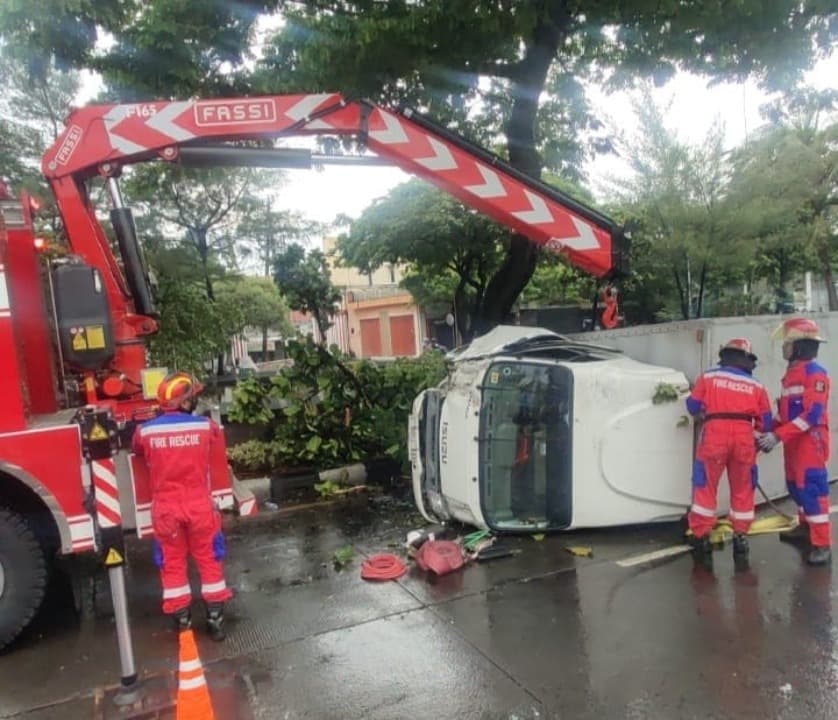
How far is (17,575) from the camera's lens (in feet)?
12.6

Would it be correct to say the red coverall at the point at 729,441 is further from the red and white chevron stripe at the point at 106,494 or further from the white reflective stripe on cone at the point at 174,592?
the red and white chevron stripe at the point at 106,494

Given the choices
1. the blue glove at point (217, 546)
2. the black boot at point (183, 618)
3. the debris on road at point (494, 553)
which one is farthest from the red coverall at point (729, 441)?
the black boot at point (183, 618)

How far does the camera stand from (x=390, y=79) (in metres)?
5.85

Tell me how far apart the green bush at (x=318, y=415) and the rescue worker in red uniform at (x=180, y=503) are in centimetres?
364

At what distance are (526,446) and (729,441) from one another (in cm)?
147

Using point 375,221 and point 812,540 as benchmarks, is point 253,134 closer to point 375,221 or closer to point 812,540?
point 812,540

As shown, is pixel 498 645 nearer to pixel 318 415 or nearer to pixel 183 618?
pixel 183 618

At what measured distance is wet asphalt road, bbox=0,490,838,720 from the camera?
308 centimetres

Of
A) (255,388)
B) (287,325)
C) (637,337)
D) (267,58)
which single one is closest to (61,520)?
(255,388)

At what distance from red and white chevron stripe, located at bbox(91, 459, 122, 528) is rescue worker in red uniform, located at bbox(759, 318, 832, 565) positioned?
423 centimetres

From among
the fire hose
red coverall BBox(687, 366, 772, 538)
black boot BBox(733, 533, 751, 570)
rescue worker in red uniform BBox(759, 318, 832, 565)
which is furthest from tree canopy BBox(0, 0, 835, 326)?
black boot BBox(733, 533, 751, 570)

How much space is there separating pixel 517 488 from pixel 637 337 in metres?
1.73

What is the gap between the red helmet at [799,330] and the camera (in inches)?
189

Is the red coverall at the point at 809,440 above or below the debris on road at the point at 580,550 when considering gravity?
above
